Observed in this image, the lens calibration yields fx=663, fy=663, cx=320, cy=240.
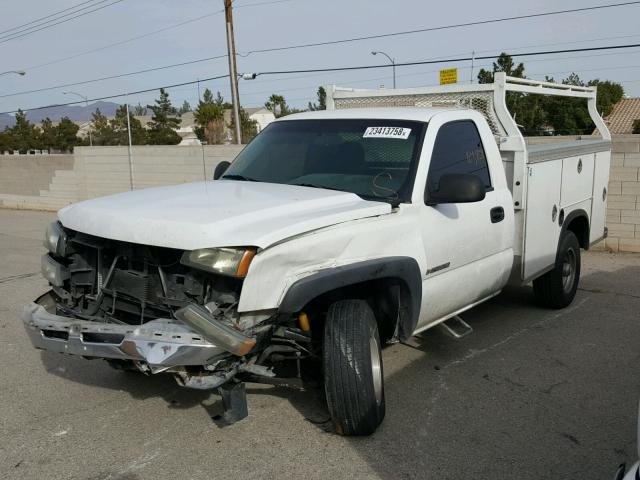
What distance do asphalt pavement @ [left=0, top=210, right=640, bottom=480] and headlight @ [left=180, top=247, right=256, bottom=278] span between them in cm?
112

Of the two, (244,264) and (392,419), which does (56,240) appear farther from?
(392,419)

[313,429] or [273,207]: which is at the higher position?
[273,207]

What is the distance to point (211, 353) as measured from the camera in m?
3.28

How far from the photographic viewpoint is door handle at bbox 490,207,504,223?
512cm

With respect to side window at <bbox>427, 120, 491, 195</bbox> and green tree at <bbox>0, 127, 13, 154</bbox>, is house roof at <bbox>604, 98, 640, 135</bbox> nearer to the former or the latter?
side window at <bbox>427, 120, 491, 195</bbox>

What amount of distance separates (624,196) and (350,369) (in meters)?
7.60

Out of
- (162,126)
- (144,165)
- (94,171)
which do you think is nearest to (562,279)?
(144,165)

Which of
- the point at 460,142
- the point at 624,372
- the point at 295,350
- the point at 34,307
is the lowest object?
the point at 624,372

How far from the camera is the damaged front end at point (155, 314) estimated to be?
129 inches

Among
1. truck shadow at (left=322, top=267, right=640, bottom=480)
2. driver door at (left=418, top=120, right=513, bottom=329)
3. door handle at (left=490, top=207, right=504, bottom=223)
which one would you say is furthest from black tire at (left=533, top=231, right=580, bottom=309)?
door handle at (left=490, top=207, right=504, bottom=223)

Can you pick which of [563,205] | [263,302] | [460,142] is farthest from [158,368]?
[563,205]

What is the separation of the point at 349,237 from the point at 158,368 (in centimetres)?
125

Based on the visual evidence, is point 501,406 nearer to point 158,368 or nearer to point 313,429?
point 313,429

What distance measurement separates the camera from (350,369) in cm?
365
